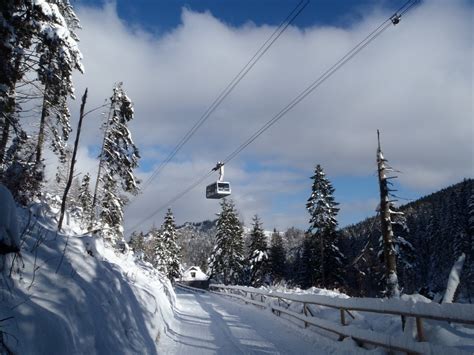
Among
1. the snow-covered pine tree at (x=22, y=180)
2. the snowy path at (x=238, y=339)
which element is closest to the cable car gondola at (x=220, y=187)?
the snowy path at (x=238, y=339)

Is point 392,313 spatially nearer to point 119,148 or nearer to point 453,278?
point 453,278

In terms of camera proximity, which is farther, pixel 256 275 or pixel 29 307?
pixel 256 275

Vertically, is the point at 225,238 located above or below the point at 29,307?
above

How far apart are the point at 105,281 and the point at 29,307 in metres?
3.29

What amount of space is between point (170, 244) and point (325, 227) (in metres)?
27.7

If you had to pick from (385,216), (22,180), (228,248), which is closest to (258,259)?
(228,248)

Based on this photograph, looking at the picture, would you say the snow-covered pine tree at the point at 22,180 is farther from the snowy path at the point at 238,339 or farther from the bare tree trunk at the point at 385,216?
the bare tree trunk at the point at 385,216

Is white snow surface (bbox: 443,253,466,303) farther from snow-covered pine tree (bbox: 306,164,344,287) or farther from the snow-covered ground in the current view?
snow-covered pine tree (bbox: 306,164,344,287)

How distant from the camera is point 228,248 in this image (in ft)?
180

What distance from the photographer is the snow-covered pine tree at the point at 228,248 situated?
54.7 meters

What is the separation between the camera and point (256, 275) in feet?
171

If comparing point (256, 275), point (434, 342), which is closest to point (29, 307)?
point (434, 342)

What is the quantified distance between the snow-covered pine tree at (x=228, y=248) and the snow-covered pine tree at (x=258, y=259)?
2.84 meters

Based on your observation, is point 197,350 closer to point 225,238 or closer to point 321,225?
point 321,225
